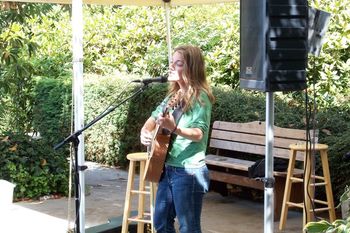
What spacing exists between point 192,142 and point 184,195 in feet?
1.08

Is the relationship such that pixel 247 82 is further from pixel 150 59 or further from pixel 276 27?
pixel 150 59

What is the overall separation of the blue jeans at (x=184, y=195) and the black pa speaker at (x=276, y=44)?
0.68m

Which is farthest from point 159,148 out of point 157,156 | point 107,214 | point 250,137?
point 250,137

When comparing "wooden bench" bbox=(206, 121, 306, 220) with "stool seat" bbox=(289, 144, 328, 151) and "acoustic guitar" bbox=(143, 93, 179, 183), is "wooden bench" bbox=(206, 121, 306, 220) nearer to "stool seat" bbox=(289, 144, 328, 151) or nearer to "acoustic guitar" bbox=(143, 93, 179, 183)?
"stool seat" bbox=(289, 144, 328, 151)

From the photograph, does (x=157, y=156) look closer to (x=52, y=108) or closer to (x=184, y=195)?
(x=184, y=195)

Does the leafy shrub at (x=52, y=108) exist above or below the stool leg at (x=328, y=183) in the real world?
above

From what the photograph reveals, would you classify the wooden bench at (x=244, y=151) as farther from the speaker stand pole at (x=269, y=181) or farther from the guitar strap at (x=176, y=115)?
the guitar strap at (x=176, y=115)

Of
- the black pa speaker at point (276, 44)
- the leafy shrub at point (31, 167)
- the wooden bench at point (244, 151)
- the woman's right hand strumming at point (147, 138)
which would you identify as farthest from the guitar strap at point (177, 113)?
the leafy shrub at point (31, 167)

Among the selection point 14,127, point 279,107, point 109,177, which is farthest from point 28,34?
Result: point 279,107

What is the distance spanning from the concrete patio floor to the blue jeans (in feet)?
6.04

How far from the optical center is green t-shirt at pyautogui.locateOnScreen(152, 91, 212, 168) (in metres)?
3.59

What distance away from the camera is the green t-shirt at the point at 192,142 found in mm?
3586

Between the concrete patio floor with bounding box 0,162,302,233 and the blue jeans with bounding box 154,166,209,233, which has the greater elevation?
the blue jeans with bounding box 154,166,209,233

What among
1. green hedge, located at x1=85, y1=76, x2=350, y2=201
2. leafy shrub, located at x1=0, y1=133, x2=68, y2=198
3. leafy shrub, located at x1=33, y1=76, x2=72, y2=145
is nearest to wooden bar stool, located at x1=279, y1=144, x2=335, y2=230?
green hedge, located at x1=85, y1=76, x2=350, y2=201
